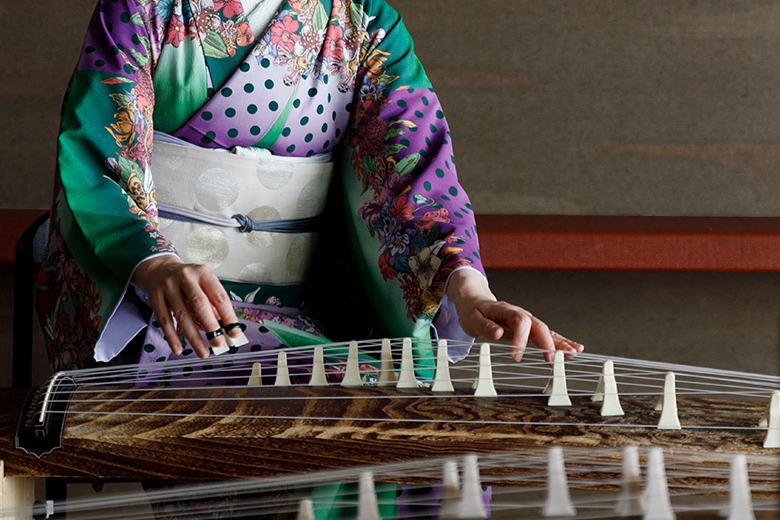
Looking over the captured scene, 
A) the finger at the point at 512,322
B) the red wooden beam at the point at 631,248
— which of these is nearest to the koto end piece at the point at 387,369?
the finger at the point at 512,322

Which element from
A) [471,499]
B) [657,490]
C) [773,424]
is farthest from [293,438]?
[773,424]

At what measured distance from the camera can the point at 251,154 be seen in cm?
100

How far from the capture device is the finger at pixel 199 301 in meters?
0.70

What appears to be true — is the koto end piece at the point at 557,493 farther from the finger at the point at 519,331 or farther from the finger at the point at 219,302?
the finger at the point at 219,302

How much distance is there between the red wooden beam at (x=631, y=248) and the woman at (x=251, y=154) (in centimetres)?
76

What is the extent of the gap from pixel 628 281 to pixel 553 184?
1.27 feet

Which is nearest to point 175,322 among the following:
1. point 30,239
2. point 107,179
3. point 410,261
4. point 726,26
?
point 107,179

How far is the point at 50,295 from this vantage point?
97 cm

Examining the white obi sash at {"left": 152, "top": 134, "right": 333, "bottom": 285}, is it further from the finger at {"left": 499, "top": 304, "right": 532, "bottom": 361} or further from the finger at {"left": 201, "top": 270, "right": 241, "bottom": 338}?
the finger at {"left": 499, "top": 304, "right": 532, "bottom": 361}

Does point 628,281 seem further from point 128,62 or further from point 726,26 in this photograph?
point 128,62

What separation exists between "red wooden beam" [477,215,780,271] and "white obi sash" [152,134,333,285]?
81 cm

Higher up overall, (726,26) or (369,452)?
(726,26)

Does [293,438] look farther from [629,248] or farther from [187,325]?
[629,248]

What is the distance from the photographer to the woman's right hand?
27.7 inches
